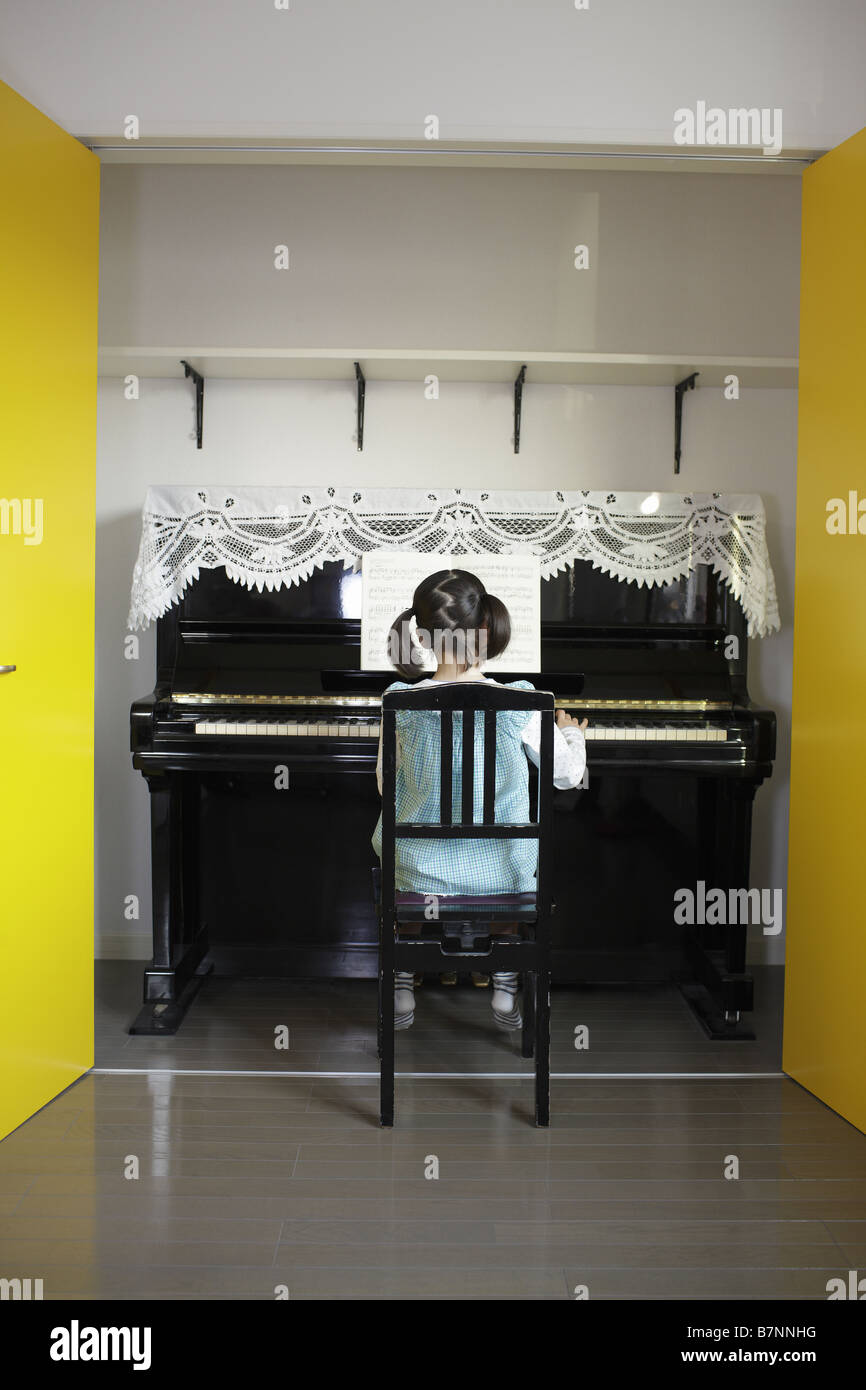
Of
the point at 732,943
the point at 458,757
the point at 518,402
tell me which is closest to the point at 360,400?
the point at 518,402

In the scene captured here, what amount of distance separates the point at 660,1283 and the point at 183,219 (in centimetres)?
340

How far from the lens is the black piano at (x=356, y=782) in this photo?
2.95 meters

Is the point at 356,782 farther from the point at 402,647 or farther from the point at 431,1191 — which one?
the point at 431,1191

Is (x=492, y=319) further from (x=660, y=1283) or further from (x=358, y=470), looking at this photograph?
(x=660, y=1283)

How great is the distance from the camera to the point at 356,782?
11.0 feet

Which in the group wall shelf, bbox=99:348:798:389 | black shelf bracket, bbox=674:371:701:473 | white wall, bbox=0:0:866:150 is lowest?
black shelf bracket, bbox=674:371:701:473

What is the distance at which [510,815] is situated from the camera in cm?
246

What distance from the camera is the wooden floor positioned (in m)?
1.86

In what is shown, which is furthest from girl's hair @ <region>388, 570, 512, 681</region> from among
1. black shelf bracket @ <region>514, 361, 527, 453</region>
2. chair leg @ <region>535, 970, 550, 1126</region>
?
black shelf bracket @ <region>514, 361, 527, 453</region>

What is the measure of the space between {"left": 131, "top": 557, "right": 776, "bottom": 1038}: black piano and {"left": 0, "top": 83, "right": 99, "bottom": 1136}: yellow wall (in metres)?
0.34

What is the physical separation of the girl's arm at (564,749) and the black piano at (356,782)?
0.46m

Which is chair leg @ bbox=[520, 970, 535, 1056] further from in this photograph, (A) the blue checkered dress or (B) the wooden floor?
(A) the blue checkered dress

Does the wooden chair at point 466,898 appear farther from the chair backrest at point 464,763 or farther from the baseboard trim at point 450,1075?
the baseboard trim at point 450,1075
